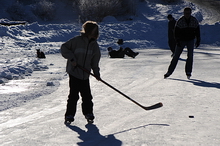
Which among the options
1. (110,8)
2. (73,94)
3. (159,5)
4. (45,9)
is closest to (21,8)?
(45,9)

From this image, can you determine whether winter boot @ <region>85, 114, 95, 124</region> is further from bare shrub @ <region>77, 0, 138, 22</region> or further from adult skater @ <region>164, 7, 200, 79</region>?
bare shrub @ <region>77, 0, 138, 22</region>

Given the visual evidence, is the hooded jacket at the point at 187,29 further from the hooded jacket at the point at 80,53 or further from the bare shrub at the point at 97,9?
the bare shrub at the point at 97,9

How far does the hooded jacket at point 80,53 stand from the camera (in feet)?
17.7

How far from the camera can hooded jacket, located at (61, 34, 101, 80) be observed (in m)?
5.39

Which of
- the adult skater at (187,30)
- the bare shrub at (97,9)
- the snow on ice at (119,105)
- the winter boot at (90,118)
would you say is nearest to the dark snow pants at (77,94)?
the winter boot at (90,118)

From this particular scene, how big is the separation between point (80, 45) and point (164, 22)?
1970cm

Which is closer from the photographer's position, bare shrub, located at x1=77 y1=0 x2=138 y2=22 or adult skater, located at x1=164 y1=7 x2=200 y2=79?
adult skater, located at x1=164 y1=7 x2=200 y2=79

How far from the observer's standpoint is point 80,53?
5.44 m

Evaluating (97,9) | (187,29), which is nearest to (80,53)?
(187,29)

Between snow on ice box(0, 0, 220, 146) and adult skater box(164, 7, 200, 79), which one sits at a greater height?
adult skater box(164, 7, 200, 79)

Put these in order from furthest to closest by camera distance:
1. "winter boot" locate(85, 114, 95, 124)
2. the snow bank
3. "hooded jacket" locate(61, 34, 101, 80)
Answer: the snow bank → "winter boot" locate(85, 114, 95, 124) → "hooded jacket" locate(61, 34, 101, 80)

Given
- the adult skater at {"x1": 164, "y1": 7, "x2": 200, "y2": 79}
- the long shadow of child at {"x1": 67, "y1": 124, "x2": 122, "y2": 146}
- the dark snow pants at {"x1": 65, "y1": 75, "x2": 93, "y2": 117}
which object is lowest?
the long shadow of child at {"x1": 67, "y1": 124, "x2": 122, "y2": 146}

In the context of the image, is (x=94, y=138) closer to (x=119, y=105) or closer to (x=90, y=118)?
(x=90, y=118)

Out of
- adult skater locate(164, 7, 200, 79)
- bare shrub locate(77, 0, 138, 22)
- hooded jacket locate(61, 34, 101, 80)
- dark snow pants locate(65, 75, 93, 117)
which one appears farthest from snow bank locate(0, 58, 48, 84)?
bare shrub locate(77, 0, 138, 22)
